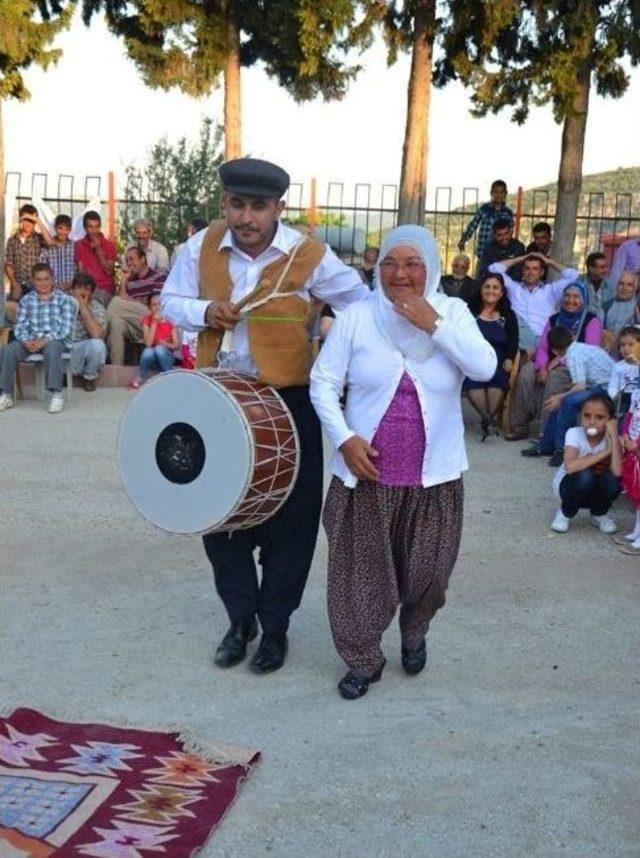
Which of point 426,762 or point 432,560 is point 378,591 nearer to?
point 432,560

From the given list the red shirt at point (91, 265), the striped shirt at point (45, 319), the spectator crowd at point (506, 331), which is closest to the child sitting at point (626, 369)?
the spectator crowd at point (506, 331)

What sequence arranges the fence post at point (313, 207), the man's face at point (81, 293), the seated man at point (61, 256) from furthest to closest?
the fence post at point (313, 207) < the seated man at point (61, 256) < the man's face at point (81, 293)

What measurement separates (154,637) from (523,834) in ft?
6.62

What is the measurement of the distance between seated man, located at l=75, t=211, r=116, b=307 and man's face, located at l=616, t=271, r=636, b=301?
5769 mm

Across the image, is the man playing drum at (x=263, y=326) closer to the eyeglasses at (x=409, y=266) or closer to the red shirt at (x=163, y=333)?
the eyeglasses at (x=409, y=266)

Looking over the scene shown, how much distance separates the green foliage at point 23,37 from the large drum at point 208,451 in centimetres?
989

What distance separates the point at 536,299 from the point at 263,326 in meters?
6.98

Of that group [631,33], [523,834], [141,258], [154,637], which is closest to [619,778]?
[523,834]

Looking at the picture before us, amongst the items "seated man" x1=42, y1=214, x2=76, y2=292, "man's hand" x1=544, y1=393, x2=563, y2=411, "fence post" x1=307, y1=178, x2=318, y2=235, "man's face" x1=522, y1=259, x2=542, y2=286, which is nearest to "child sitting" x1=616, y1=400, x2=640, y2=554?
"man's hand" x1=544, y1=393, x2=563, y2=411

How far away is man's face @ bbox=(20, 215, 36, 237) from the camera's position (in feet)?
41.9

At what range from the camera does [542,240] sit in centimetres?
1258

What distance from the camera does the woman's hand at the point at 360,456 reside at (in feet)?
13.0

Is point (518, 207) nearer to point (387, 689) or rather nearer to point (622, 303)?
point (622, 303)

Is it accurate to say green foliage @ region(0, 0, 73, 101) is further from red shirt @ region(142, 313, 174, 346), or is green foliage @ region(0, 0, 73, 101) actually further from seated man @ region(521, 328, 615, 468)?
seated man @ region(521, 328, 615, 468)
